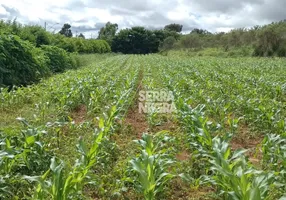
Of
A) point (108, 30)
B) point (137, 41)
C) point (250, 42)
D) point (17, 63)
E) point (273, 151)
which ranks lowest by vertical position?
point (273, 151)

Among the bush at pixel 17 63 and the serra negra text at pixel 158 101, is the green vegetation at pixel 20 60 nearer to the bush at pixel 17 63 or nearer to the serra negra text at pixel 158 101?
the bush at pixel 17 63

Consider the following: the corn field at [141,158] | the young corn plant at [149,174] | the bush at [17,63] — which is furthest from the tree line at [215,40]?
the young corn plant at [149,174]

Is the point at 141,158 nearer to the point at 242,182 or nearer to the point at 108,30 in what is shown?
the point at 242,182

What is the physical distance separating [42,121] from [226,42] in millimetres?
39473

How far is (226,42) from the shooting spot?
139 feet

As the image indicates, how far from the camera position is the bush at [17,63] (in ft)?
32.4

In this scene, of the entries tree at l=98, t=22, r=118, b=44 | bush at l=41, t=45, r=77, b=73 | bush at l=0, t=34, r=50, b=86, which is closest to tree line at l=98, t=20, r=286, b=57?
tree at l=98, t=22, r=118, b=44

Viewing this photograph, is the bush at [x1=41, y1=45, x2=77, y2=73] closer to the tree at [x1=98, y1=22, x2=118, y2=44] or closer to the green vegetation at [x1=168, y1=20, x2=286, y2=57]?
the green vegetation at [x1=168, y1=20, x2=286, y2=57]

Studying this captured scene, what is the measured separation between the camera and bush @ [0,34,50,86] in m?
9.88

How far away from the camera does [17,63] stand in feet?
34.6

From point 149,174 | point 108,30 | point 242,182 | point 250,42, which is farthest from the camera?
point 108,30

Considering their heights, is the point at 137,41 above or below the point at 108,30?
below

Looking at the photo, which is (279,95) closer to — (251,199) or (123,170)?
(123,170)

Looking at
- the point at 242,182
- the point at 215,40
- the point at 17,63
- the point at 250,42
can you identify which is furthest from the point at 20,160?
the point at 215,40
